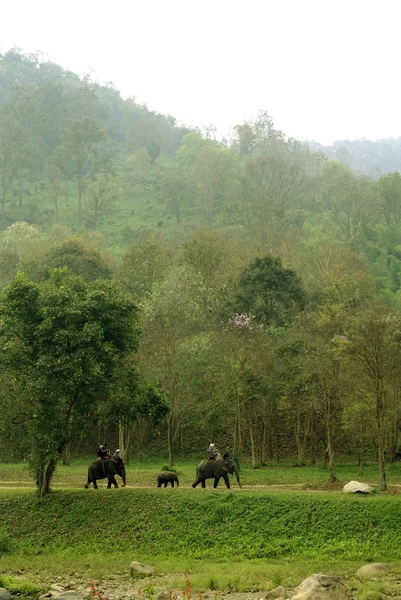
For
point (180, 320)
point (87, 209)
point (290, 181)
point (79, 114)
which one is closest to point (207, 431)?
point (180, 320)

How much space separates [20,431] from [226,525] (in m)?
8.97

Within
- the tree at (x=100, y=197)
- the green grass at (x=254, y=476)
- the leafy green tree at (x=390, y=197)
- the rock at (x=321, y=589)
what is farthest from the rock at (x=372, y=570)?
the tree at (x=100, y=197)

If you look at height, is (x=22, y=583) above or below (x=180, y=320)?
below

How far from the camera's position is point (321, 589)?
2116 centimetres

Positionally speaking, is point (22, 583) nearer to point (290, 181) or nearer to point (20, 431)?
point (20, 431)

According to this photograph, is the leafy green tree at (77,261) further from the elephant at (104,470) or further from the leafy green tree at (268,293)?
the elephant at (104,470)

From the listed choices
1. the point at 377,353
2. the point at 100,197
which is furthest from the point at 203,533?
the point at 100,197

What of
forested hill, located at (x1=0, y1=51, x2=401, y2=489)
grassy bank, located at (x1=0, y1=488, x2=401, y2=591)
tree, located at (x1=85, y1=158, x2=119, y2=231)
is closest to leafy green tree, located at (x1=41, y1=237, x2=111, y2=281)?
forested hill, located at (x1=0, y1=51, x2=401, y2=489)

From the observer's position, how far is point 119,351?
1268 inches

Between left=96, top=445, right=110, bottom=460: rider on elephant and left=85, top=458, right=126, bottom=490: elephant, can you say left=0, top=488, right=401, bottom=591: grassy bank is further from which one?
left=96, top=445, right=110, bottom=460: rider on elephant

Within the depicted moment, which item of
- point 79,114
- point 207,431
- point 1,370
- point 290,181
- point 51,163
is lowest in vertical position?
point 207,431

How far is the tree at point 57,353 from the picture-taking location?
2995 cm

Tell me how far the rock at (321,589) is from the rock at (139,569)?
5762 millimetres

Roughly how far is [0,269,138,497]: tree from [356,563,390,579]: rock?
12.1 m
